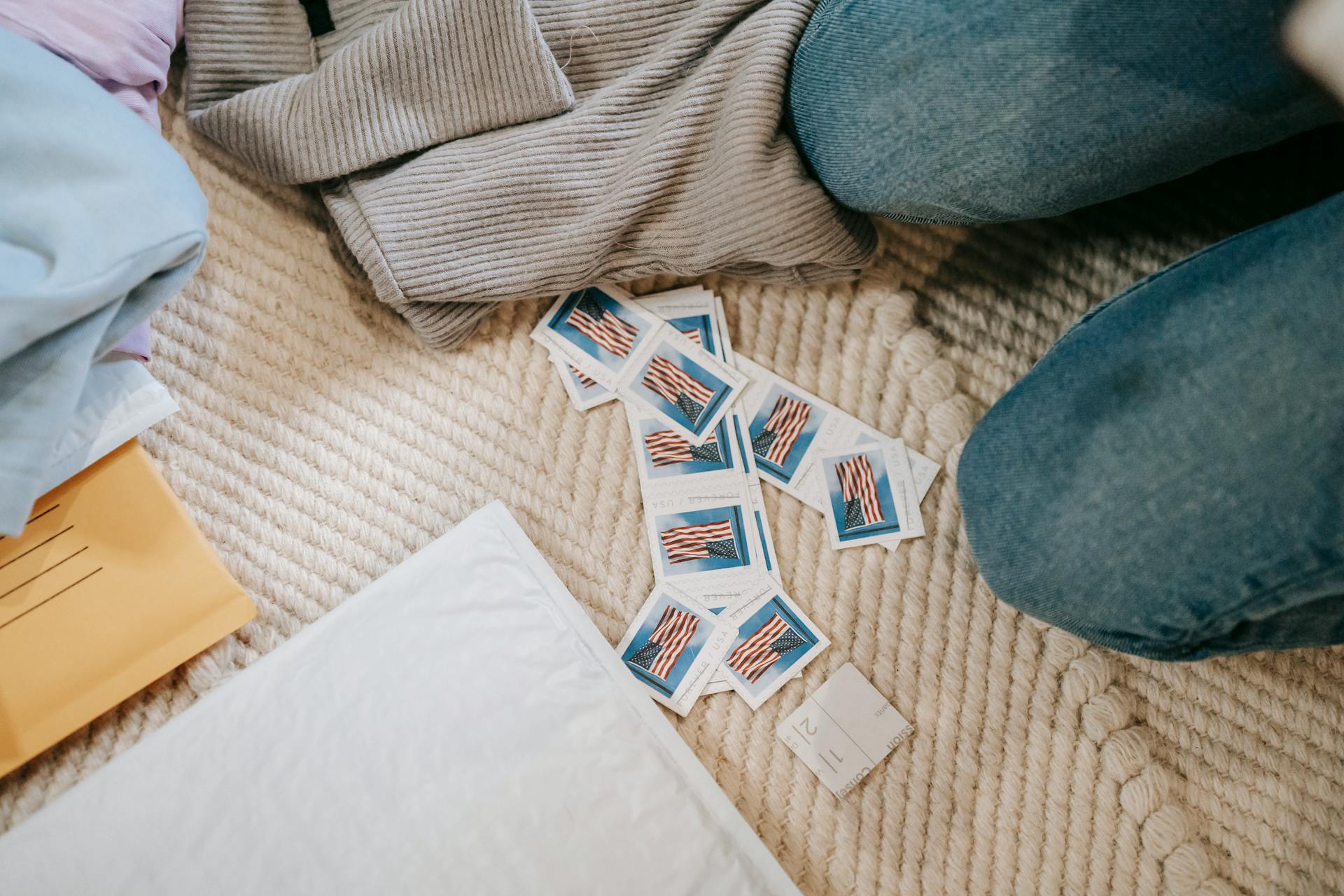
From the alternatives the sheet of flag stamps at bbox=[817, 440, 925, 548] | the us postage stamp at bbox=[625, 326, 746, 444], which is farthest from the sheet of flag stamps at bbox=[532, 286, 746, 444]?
the sheet of flag stamps at bbox=[817, 440, 925, 548]

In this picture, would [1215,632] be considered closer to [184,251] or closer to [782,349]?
[782,349]

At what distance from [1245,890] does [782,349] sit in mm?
617

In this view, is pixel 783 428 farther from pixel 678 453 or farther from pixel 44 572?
pixel 44 572

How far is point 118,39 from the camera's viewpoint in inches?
27.3

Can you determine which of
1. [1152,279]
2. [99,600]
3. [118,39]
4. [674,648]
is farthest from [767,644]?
[118,39]

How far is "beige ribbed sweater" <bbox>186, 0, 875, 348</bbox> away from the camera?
2.45 ft

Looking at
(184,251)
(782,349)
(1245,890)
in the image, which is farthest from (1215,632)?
(184,251)

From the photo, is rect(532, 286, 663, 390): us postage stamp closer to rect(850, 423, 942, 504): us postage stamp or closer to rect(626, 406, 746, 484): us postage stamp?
rect(626, 406, 746, 484): us postage stamp

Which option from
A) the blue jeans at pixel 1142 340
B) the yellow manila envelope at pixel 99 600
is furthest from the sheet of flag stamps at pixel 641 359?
the yellow manila envelope at pixel 99 600

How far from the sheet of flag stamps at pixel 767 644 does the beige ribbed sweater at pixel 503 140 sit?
1.02 feet

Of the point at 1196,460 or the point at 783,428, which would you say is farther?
the point at 783,428

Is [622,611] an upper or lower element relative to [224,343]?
lower

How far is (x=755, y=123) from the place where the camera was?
71cm

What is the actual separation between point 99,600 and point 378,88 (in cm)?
49
